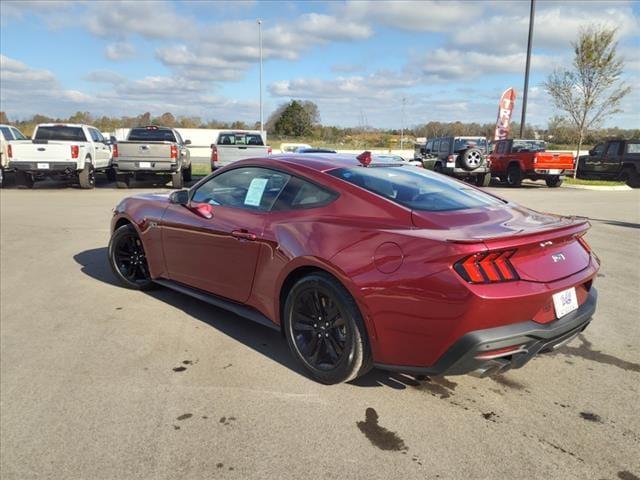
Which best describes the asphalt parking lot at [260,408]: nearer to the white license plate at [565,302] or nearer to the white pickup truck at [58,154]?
the white license plate at [565,302]

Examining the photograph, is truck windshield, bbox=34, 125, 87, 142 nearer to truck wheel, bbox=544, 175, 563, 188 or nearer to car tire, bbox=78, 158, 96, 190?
car tire, bbox=78, 158, 96, 190

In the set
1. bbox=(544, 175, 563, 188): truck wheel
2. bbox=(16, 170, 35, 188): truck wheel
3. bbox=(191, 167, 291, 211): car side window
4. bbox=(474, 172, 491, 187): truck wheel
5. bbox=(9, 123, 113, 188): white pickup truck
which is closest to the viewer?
bbox=(191, 167, 291, 211): car side window

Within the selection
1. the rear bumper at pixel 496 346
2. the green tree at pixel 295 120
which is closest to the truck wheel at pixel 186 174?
the rear bumper at pixel 496 346

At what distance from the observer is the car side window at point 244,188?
394 cm

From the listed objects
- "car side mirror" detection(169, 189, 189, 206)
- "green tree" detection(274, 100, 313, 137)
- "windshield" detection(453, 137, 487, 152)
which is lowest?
"car side mirror" detection(169, 189, 189, 206)

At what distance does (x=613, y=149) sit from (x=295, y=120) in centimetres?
4644

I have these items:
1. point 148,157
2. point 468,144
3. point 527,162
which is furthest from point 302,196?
point 527,162

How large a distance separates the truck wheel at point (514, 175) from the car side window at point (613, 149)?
15.0 ft

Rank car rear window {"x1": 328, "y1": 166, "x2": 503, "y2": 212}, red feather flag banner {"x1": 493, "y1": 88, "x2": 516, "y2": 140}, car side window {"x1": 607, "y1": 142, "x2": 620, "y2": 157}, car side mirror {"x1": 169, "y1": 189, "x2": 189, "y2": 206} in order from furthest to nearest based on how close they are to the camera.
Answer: red feather flag banner {"x1": 493, "y1": 88, "x2": 516, "y2": 140}
car side window {"x1": 607, "y1": 142, "x2": 620, "y2": 157}
car side mirror {"x1": 169, "y1": 189, "x2": 189, "y2": 206}
car rear window {"x1": 328, "y1": 166, "x2": 503, "y2": 212}

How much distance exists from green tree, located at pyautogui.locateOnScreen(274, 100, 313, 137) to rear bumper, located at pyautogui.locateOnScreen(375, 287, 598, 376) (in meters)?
61.6

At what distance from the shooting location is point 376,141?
6200 centimetres

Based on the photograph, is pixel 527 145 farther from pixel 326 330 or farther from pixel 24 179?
pixel 326 330

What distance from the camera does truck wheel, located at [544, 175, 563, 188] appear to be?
63.5ft

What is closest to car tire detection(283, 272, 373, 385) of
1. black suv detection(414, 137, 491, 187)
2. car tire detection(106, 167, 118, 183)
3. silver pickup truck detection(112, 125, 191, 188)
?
silver pickup truck detection(112, 125, 191, 188)
